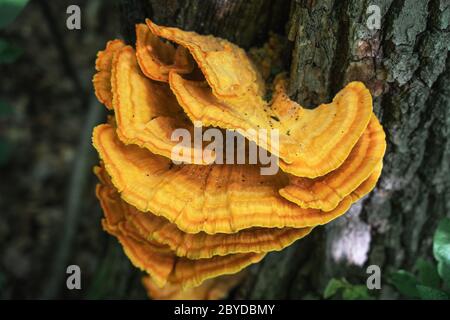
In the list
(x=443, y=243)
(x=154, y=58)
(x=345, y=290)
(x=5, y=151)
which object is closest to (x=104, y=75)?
(x=154, y=58)

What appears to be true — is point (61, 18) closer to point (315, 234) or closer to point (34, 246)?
point (34, 246)

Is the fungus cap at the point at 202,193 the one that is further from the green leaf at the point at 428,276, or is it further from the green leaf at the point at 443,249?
the green leaf at the point at 428,276

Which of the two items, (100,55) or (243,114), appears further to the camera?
(100,55)

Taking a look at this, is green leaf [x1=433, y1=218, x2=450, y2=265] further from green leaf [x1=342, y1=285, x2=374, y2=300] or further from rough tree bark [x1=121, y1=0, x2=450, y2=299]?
green leaf [x1=342, y1=285, x2=374, y2=300]

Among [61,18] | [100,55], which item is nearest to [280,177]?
[100,55]

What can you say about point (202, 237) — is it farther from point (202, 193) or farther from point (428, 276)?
point (428, 276)

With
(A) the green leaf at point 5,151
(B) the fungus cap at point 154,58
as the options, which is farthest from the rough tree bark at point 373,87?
(A) the green leaf at point 5,151

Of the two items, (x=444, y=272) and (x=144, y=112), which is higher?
(x=144, y=112)

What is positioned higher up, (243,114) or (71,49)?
(71,49)
